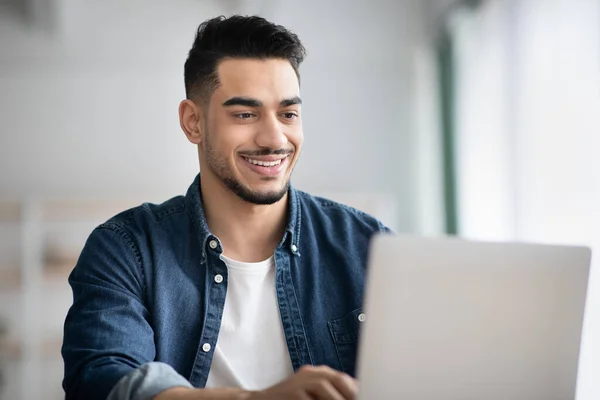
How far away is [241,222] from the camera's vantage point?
5.18ft

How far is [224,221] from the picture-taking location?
158cm

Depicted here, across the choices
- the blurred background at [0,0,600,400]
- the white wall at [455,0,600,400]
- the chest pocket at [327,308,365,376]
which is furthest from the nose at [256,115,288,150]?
the blurred background at [0,0,600,400]

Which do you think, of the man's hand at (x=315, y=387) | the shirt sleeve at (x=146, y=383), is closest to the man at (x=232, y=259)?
the shirt sleeve at (x=146, y=383)

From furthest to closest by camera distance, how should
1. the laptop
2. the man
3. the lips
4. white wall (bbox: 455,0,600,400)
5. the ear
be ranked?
white wall (bbox: 455,0,600,400) → the ear → the lips → the man → the laptop

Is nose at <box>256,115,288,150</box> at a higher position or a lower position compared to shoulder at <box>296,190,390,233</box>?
higher

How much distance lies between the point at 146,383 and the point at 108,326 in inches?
9.0

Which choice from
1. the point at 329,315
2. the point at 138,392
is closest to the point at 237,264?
the point at 329,315

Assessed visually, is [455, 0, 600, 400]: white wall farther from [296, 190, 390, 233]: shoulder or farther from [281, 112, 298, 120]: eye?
[281, 112, 298, 120]: eye

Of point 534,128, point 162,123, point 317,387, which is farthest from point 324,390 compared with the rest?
point 162,123

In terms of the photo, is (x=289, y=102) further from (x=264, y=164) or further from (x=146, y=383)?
(x=146, y=383)

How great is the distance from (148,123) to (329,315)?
3.28 m

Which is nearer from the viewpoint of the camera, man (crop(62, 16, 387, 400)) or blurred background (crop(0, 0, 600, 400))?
man (crop(62, 16, 387, 400))

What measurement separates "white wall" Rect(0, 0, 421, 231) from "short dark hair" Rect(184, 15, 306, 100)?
9.00ft

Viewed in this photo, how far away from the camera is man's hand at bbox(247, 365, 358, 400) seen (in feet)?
2.98
